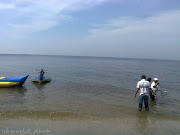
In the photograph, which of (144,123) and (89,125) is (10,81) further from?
(144,123)

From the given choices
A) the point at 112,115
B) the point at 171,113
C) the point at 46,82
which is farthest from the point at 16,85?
the point at 171,113

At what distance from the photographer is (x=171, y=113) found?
354 inches

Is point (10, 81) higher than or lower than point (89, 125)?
higher

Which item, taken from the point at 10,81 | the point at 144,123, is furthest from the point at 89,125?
the point at 10,81

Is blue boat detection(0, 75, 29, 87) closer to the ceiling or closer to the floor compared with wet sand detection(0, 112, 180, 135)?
closer to the ceiling

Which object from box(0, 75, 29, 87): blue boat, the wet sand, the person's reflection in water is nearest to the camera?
the wet sand

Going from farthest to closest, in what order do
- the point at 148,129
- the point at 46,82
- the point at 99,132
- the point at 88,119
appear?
the point at 46,82
the point at 88,119
the point at 148,129
the point at 99,132

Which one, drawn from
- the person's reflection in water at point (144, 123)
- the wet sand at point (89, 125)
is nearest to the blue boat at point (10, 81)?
the wet sand at point (89, 125)

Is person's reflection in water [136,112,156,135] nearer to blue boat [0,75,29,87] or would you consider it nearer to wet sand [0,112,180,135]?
wet sand [0,112,180,135]

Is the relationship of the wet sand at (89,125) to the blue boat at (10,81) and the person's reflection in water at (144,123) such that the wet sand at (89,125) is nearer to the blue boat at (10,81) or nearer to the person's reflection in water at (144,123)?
the person's reflection in water at (144,123)

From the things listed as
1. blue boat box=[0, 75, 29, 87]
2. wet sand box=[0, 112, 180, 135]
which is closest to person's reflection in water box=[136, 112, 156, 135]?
wet sand box=[0, 112, 180, 135]

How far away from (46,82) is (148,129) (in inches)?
628

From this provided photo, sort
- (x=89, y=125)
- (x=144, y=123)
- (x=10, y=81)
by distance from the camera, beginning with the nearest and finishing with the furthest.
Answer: (x=89, y=125) < (x=144, y=123) < (x=10, y=81)

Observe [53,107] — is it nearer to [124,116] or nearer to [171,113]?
[124,116]
